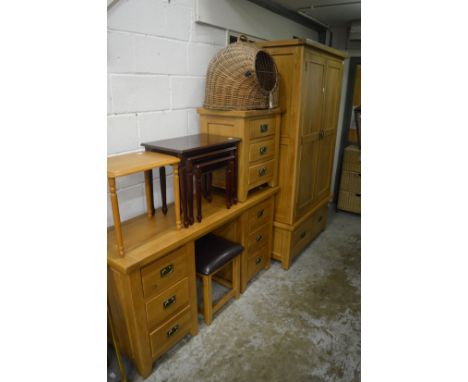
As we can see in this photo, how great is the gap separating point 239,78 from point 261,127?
0.36 metres

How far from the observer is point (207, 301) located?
1.95m

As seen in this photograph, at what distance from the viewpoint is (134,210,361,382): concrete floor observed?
1.70 m

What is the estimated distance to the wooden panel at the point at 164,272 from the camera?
149 centimetres

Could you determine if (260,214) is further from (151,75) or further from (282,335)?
(151,75)

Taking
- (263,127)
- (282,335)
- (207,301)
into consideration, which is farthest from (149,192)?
(282,335)

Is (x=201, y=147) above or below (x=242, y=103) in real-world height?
below

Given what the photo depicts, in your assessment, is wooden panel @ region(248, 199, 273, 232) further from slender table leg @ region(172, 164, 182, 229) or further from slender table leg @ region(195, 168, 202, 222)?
slender table leg @ region(172, 164, 182, 229)

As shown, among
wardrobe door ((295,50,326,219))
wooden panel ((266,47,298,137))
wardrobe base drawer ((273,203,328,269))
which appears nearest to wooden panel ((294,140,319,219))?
wardrobe door ((295,50,326,219))

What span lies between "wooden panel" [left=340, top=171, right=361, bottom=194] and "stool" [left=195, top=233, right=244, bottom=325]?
7.35 ft
